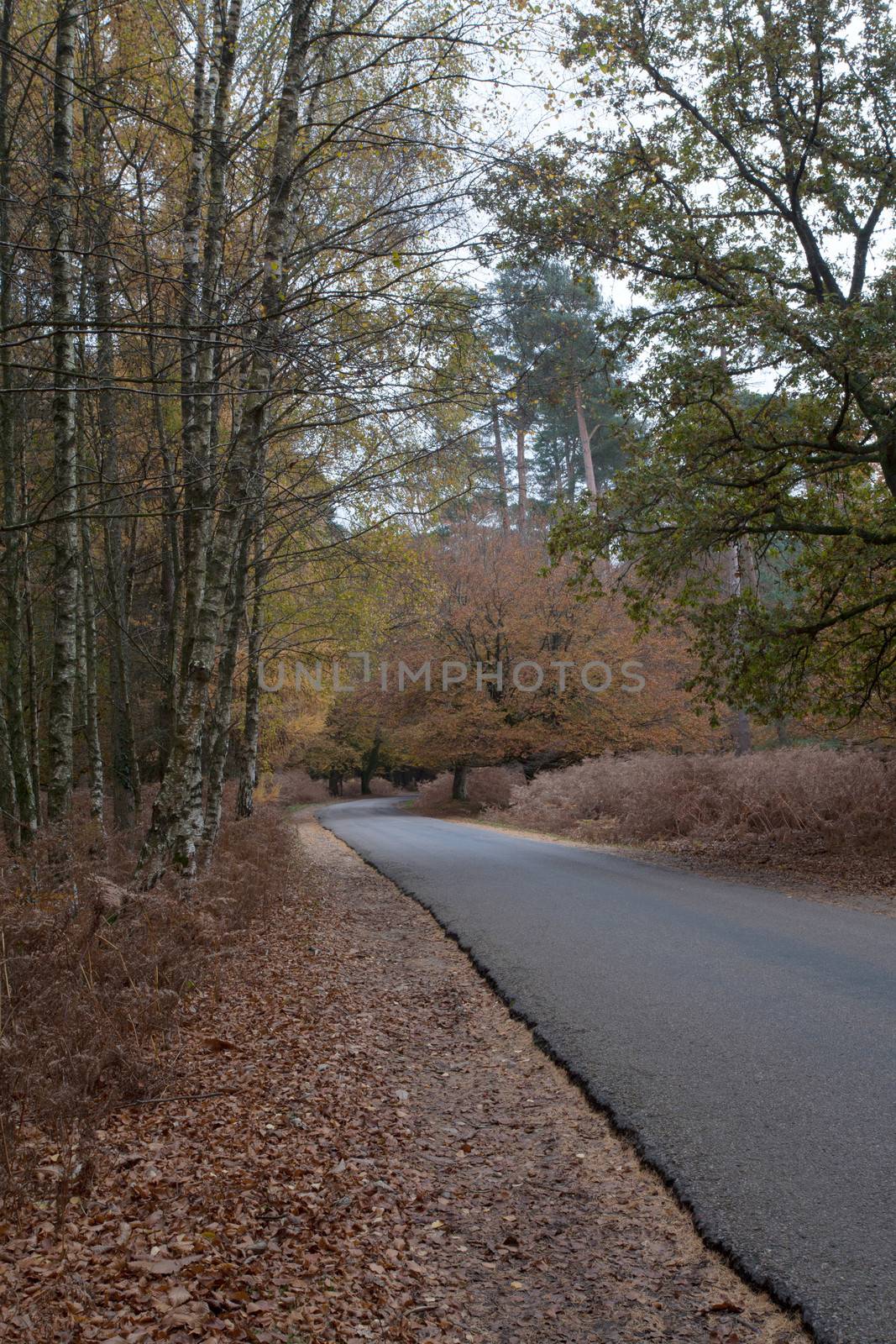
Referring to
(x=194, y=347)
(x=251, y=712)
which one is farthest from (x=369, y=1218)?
(x=251, y=712)

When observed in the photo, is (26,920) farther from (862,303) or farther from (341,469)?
(862,303)

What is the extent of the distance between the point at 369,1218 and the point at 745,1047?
2445mm

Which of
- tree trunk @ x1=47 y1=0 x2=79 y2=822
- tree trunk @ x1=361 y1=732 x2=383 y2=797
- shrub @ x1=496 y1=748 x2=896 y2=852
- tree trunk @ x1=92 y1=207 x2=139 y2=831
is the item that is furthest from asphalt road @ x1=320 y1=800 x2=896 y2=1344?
tree trunk @ x1=361 y1=732 x2=383 y2=797

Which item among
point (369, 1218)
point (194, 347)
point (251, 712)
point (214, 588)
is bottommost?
point (369, 1218)

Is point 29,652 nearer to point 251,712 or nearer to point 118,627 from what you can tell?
Answer: point 118,627

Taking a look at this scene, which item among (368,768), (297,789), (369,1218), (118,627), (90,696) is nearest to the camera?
(369,1218)

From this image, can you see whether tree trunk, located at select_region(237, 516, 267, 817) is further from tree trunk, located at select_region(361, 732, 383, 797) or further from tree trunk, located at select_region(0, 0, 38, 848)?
tree trunk, located at select_region(361, 732, 383, 797)

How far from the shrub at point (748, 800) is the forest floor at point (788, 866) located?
0.29 meters

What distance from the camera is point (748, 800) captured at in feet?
53.8

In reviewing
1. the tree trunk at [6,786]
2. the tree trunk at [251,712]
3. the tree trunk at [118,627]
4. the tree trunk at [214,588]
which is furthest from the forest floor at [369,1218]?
the tree trunk at [251,712]

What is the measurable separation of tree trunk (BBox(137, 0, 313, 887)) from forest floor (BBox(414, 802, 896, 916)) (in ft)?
22.5

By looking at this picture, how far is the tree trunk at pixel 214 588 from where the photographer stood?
813 cm

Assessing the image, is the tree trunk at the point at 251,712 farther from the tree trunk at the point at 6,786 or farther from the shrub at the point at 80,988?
the shrub at the point at 80,988

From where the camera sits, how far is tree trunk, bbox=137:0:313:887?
8133 mm
